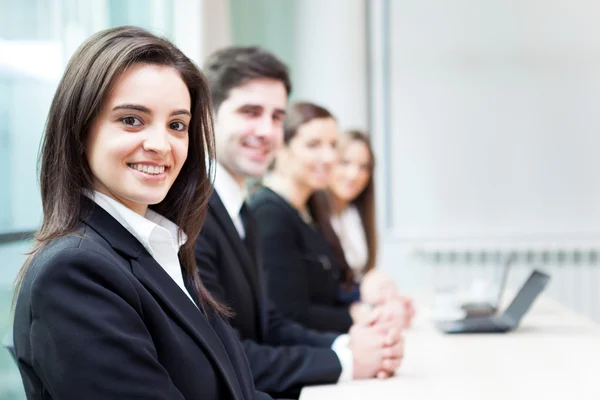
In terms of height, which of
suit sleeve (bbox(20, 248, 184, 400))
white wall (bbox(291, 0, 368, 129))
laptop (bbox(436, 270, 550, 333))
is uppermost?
white wall (bbox(291, 0, 368, 129))

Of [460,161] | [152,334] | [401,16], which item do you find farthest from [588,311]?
[152,334]

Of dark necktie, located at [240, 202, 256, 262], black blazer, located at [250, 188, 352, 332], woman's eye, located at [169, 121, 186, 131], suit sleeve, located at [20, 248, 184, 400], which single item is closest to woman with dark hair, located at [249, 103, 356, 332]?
black blazer, located at [250, 188, 352, 332]

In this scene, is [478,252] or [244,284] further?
[478,252]

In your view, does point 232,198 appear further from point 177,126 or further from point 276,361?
point 177,126

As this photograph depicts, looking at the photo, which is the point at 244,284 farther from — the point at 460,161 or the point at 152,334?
the point at 460,161

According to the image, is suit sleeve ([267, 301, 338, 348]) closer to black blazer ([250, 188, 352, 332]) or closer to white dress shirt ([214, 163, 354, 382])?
white dress shirt ([214, 163, 354, 382])

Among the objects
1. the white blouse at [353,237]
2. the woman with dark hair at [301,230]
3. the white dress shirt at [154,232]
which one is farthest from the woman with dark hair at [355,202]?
the white dress shirt at [154,232]

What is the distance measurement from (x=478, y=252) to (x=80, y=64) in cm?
386

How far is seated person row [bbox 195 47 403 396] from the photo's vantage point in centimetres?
171

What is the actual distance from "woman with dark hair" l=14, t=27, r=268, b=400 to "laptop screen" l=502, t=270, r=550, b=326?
124cm

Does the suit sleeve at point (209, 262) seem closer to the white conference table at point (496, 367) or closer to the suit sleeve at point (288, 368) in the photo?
the suit sleeve at point (288, 368)

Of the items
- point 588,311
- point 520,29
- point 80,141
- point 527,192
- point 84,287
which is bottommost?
point 588,311

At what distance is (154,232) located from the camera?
1.23 m

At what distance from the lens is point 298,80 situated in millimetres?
4871
